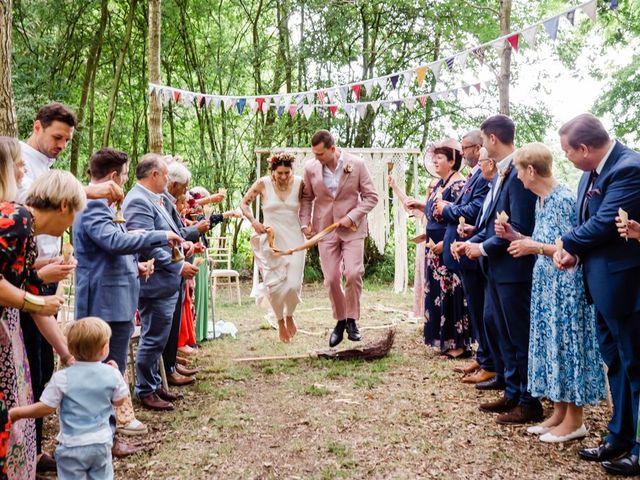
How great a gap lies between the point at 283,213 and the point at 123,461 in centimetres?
317

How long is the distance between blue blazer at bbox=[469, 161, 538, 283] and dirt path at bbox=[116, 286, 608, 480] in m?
1.01

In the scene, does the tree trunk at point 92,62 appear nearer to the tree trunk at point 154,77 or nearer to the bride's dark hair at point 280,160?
the tree trunk at point 154,77

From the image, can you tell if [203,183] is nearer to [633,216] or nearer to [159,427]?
[159,427]

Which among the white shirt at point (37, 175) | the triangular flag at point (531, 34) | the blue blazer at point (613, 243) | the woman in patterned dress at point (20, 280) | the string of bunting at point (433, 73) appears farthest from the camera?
the triangular flag at point (531, 34)

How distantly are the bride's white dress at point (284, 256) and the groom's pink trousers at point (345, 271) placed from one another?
28cm

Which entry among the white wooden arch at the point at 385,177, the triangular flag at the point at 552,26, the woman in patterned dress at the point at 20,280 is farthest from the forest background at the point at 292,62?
the woman in patterned dress at the point at 20,280

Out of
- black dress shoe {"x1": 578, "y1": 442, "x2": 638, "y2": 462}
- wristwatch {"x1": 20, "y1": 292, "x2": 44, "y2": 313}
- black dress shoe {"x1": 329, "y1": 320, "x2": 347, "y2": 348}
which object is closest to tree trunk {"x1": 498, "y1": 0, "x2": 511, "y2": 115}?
black dress shoe {"x1": 329, "y1": 320, "x2": 347, "y2": 348}

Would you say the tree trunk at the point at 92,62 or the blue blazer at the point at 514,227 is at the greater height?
the tree trunk at the point at 92,62

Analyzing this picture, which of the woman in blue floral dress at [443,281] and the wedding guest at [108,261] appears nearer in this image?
the wedding guest at [108,261]

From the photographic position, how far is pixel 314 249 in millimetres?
13617

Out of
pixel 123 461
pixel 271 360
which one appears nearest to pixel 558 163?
pixel 271 360

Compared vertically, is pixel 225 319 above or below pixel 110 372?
below

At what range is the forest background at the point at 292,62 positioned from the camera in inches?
476

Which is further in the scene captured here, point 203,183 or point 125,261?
point 203,183
